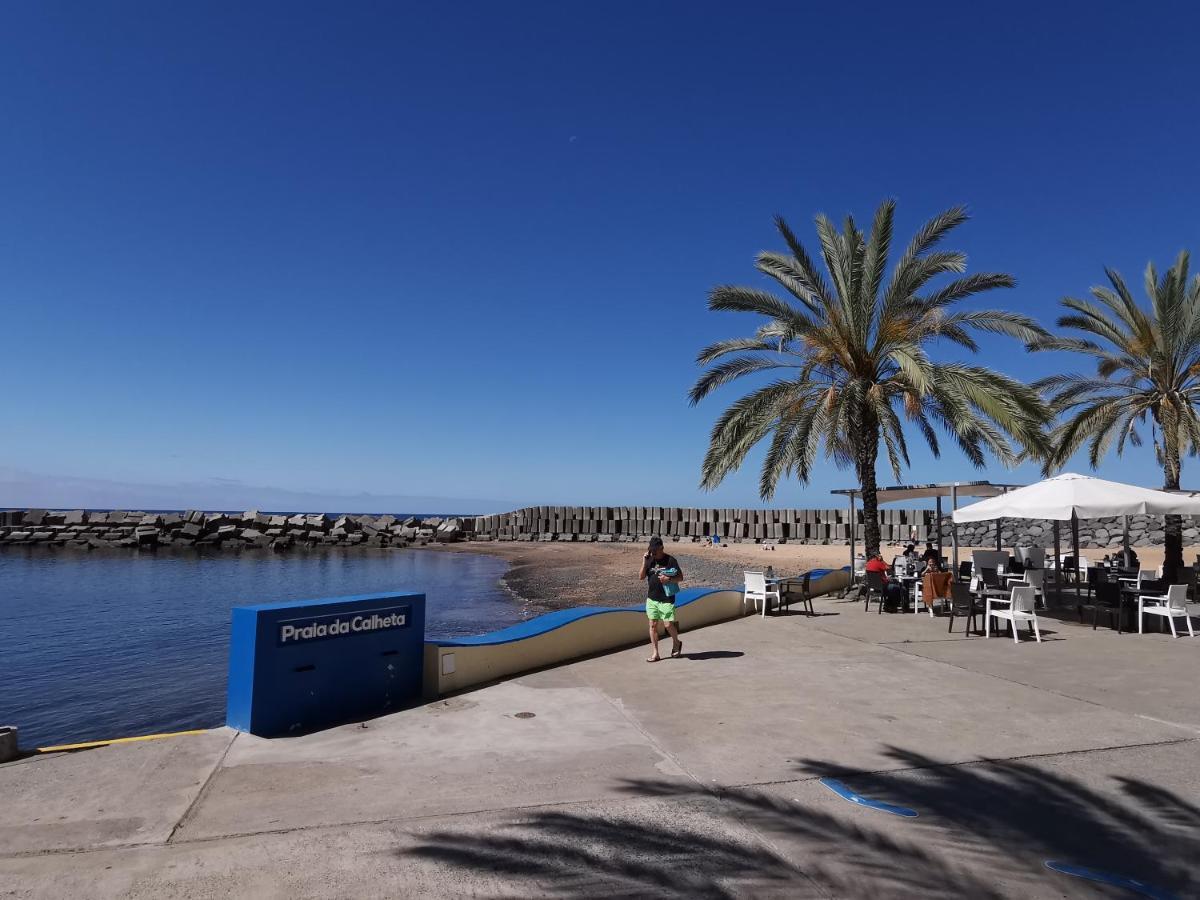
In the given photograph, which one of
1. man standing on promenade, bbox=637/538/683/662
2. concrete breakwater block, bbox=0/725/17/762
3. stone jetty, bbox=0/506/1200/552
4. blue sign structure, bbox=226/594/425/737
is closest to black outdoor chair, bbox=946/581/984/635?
man standing on promenade, bbox=637/538/683/662

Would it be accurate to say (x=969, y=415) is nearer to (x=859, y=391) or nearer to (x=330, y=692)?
(x=859, y=391)

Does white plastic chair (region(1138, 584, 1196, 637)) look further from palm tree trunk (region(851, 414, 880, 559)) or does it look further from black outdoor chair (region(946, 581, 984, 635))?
palm tree trunk (region(851, 414, 880, 559))

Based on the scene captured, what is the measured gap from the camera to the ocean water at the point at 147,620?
10148mm

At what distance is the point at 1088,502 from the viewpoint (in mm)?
11562

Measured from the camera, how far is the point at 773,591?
13266 mm

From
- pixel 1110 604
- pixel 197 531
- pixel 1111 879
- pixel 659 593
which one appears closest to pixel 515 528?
pixel 197 531

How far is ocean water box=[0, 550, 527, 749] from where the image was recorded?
1015cm

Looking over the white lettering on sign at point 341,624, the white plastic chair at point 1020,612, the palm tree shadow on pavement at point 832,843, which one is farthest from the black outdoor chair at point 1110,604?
the white lettering on sign at point 341,624

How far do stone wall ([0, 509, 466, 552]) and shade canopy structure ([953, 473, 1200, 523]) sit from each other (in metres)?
46.9

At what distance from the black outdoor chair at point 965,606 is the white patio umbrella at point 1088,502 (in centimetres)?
155

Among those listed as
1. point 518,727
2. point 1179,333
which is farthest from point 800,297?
→ point 518,727

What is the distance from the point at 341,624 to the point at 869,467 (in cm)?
1212

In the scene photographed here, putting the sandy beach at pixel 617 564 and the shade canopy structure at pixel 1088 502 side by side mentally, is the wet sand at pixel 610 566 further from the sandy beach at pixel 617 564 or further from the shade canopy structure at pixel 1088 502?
the shade canopy structure at pixel 1088 502

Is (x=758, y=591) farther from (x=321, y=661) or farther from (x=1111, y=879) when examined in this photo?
(x=1111, y=879)
